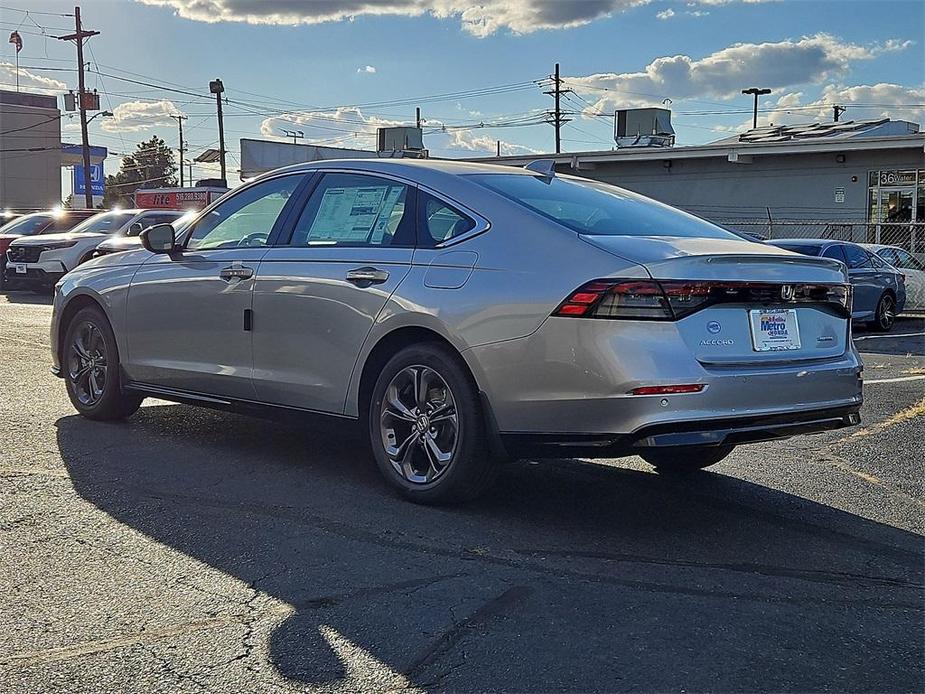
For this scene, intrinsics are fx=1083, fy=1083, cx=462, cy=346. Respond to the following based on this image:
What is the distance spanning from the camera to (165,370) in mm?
6426

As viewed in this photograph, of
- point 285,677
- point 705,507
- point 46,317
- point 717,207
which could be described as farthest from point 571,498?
point 717,207

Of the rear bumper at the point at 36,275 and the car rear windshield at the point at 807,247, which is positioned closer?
the car rear windshield at the point at 807,247

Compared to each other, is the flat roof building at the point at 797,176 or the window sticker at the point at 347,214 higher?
the flat roof building at the point at 797,176

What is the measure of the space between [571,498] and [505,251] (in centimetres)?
133

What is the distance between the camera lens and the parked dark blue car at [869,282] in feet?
52.0

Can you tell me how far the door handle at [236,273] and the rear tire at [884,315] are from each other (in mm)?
12546

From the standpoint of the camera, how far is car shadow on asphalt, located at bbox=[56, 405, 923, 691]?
130 inches

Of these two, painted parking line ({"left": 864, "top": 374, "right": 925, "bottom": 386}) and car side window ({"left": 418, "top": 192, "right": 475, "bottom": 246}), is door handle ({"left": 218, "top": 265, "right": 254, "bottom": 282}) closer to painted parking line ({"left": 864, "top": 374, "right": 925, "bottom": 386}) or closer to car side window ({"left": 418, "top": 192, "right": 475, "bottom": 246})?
car side window ({"left": 418, "top": 192, "right": 475, "bottom": 246})

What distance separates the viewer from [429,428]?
5.05 meters

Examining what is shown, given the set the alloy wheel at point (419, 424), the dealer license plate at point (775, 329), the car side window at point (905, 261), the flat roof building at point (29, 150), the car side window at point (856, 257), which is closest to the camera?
the dealer license plate at point (775, 329)

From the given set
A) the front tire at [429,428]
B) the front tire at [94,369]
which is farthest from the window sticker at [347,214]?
the front tire at [94,369]

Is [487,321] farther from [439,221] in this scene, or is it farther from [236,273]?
[236,273]

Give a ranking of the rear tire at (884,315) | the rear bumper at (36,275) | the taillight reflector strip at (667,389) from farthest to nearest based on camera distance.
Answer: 1. the rear bumper at (36,275)
2. the rear tire at (884,315)
3. the taillight reflector strip at (667,389)

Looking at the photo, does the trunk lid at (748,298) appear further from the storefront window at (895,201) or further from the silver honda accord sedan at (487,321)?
the storefront window at (895,201)
